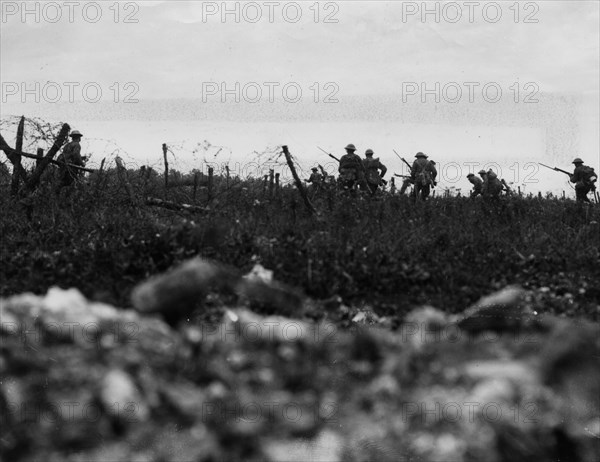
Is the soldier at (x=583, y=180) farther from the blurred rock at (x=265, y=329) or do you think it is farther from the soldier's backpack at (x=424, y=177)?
the blurred rock at (x=265, y=329)

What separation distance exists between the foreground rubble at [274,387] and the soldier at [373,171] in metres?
11.2

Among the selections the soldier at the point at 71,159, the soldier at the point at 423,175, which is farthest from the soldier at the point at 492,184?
the soldier at the point at 71,159

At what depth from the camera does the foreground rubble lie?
16.0 ft

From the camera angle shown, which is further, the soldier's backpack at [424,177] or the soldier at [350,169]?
the soldier's backpack at [424,177]

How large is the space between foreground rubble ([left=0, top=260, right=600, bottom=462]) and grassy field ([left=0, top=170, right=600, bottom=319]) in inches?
51.6

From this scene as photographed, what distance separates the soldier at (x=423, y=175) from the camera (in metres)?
18.0

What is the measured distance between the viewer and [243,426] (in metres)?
4.95

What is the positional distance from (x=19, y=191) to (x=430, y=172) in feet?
29.6

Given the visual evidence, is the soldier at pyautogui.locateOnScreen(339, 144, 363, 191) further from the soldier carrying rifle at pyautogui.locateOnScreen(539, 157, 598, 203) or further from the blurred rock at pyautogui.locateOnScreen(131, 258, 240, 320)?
the blurred rock at pyautogui.locateOnScreen(131, 258, 240, 320)

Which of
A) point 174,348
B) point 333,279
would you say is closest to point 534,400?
point 174,348

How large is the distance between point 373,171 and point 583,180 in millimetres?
5301

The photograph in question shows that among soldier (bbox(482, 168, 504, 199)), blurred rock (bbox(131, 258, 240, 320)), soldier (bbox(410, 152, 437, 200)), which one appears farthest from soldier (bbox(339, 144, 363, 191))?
blurred rock (bbox(131, 258, 240, 320))

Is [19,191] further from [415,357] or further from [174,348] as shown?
[415,357]

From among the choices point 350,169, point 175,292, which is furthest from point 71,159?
point 175,292
